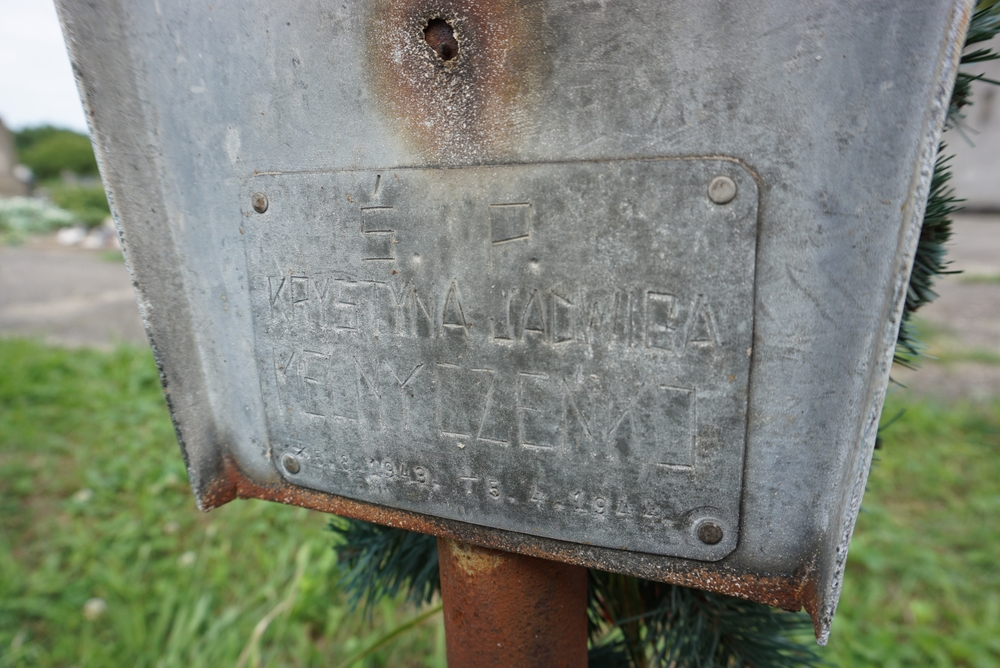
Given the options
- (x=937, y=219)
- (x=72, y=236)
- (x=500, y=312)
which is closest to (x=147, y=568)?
(x=500, y=312)

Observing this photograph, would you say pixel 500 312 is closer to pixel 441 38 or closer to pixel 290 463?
pixel 441 38

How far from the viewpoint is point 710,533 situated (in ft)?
2.54

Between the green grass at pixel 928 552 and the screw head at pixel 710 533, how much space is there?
1.27 meters

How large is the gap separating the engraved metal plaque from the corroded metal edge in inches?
4.4

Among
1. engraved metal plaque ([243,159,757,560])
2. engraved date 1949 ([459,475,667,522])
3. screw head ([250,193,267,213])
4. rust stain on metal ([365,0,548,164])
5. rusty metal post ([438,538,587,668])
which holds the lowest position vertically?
rusty metal post ([438,538,587,668])

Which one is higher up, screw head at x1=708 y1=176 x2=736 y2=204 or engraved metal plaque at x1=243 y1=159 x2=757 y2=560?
screw head at x1=708 y1=176 x2=736 y2=204

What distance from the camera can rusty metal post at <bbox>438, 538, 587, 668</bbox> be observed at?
967 millimetres

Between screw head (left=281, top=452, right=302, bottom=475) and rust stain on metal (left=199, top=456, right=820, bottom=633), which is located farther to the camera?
screw head (left=281, top=452, right=302, bottom=475)

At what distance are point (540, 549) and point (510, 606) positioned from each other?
0.16 meters

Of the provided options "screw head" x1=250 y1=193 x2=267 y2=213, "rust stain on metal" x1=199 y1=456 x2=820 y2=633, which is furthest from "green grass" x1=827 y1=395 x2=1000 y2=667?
"screw head" x1=250 y1=193 x2=267 y2=213

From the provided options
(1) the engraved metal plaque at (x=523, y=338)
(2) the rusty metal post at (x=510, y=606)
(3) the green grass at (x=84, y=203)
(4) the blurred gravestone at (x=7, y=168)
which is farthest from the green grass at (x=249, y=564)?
(4) the blurred gravestone at (x=7, y=168)

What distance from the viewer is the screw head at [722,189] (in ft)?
2.21

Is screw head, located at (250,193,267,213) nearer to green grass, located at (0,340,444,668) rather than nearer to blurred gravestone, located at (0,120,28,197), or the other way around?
green grass, located at (0,340,444,668)

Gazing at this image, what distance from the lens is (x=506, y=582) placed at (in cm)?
97
